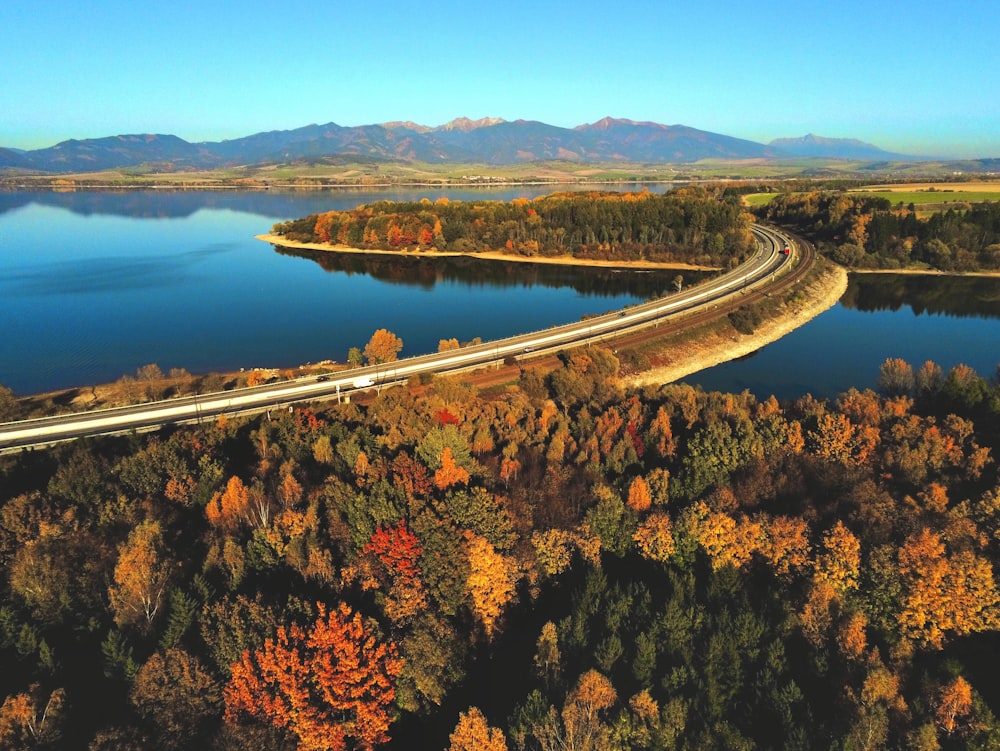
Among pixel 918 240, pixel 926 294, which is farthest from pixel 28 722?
pixel 918 240

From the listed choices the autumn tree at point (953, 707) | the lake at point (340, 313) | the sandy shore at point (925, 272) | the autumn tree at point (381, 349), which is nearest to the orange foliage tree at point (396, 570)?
the autumn tree at point (953, 707)

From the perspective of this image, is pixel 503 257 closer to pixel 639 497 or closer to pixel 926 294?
pixel 926 294

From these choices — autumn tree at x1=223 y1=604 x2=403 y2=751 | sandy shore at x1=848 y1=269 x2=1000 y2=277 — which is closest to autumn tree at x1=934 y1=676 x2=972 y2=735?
autumn tree at x1=223 y1=604 x2=403 y2=751

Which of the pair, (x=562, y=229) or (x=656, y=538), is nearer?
(x=656, y=538)

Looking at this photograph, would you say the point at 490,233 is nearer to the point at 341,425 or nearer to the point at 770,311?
the point at 770,311

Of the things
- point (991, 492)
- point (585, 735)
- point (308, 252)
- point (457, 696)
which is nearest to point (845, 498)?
point (991, 492)

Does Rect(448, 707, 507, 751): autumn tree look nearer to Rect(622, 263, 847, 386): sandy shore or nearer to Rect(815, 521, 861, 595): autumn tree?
Rect(815, 521, 861, 595): autumn tree
